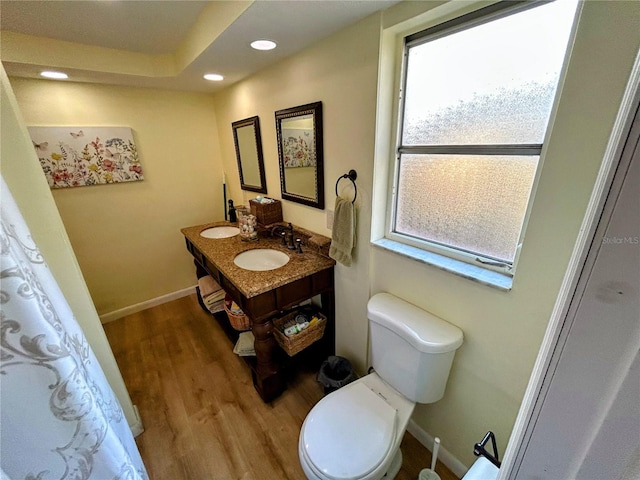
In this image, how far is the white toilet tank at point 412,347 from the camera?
3.48 feet

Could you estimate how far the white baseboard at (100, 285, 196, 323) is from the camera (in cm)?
246

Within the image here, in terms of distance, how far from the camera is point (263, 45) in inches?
52.6

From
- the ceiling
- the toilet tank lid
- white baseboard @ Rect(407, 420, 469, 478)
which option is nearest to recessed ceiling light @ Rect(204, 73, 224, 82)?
the ceiling

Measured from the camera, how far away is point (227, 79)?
1963 millimetres

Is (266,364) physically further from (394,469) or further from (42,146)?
(42,146)

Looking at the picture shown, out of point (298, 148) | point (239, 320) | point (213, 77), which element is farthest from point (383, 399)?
point (213, 77)

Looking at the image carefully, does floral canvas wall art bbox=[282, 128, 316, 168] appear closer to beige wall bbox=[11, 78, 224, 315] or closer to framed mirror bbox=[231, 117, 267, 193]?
framed mirror bbox=[231, 117, 267, 193]

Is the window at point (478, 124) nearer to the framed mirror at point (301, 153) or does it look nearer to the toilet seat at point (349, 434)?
the framed mirror at point (301, 153)

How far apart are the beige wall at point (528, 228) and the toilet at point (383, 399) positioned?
103mm

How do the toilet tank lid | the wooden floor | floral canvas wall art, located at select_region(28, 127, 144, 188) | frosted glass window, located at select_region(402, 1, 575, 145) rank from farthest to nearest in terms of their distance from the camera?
floral canvas wall art, located at select_region(28, 127, 144, 188), the wooden floor, the toilet tank lid, frosted glass window, located at select_region(402, 1, 575, 145)

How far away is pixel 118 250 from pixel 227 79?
1.79 meters

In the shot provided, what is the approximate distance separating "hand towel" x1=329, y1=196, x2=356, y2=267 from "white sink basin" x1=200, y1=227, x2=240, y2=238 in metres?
1.10

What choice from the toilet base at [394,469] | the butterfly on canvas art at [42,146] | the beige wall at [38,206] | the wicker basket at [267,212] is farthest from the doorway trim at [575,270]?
the butterfly on canvas art at [42,146]

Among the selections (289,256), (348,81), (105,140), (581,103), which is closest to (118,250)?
(105,140)
